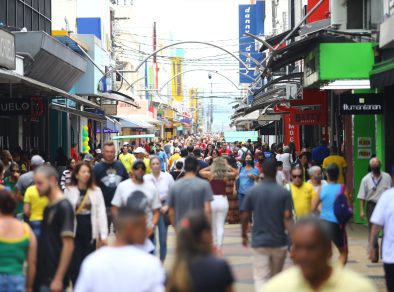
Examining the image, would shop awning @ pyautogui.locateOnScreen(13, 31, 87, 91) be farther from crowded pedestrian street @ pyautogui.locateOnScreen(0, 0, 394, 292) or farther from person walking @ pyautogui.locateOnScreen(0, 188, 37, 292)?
person walking @ pyautogui.locateOnScreen(0, 188, 37, 292)

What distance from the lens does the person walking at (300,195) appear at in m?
11.6

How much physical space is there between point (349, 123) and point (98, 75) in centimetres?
2285

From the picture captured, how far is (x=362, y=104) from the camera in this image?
54.6ft

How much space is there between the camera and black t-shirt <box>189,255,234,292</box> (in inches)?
183

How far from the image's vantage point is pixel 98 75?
41062mm

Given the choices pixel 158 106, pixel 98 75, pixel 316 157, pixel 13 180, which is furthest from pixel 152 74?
pixel 13 180

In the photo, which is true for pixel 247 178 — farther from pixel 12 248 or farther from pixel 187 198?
pixel 12 248

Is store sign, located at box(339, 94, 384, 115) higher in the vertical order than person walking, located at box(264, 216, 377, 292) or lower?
higher

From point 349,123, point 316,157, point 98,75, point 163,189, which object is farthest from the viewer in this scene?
point 98,75

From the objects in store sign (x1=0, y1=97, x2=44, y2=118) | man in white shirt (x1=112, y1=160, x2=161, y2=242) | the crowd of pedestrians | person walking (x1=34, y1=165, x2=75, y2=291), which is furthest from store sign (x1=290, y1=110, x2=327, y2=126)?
person walking (x1=34, y1=165, x2=75, y2=291)

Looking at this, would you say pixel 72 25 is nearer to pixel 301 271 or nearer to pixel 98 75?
pixel 98 75

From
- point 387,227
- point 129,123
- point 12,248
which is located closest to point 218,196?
point 387,227

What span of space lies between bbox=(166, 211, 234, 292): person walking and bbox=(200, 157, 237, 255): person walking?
22.6ft

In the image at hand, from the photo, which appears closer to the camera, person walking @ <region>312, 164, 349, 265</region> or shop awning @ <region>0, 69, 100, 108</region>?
person walking @ <region>312, 164, 349, 265</region>
